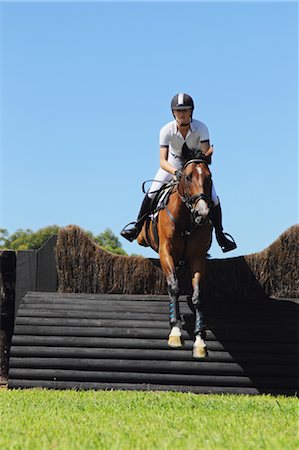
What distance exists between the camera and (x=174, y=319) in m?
10.0

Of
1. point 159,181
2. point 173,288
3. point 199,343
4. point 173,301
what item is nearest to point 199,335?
point 199,343

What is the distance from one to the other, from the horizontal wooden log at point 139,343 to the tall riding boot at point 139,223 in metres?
1.80

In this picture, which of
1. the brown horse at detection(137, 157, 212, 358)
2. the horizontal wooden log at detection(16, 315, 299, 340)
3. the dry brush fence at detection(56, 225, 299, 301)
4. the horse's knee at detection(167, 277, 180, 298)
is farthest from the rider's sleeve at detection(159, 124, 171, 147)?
the horizontal wooden log at detection(16, 315, 299, 340)

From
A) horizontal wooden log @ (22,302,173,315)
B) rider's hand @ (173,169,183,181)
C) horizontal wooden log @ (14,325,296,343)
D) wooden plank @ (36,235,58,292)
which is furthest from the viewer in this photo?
wooden plank @ (36,235,58,292)

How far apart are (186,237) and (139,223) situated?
1.54 metres

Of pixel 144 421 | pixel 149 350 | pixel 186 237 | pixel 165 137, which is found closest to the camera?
pixel 144 421

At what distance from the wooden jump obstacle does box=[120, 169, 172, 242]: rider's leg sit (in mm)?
1183

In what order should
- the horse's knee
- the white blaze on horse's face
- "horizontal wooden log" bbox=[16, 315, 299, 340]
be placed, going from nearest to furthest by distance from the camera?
1. the white blaze on horse's face
2. the horse's knee
3. "horizontal wooden log" bbox=[16, 315, 299, 340]

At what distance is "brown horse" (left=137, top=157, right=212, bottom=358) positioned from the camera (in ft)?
31.9

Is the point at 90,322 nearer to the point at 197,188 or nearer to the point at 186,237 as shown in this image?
the point at 186,237

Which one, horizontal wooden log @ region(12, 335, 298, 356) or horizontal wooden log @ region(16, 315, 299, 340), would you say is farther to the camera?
horizontal wooden log @ region(16, 315, 299, 340)

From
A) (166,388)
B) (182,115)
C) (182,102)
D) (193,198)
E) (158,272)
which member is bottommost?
(166,388)

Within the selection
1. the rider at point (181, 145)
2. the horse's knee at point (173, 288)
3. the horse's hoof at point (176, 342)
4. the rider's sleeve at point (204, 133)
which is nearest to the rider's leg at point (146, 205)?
the rider at point (181, 145)

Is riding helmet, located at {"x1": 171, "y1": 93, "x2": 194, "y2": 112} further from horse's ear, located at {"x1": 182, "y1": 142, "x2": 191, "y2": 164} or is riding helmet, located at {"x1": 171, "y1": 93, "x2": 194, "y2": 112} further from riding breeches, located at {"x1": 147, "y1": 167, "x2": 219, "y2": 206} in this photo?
riding breeches, located at {"x1": 147, "y1": 167, "x2": 219, "y2": 206}
